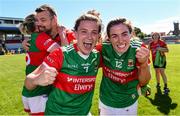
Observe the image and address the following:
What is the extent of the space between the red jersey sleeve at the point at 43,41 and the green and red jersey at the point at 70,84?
0.73 m

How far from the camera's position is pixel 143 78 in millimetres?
4598

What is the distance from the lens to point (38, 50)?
4.99 meters

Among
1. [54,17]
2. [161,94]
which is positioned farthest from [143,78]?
[161,94]

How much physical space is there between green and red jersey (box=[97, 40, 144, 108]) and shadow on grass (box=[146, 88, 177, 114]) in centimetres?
382

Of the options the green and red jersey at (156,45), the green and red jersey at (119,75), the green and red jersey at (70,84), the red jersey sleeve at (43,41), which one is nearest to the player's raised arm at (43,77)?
the green and red jersey at (70,84)

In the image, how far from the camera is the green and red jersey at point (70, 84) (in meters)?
3.98

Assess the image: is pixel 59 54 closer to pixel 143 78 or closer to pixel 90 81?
pixel 90 81

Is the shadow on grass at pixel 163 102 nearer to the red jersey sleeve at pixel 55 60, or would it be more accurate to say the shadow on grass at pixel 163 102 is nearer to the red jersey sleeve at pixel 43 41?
the red jersey sleeve at pixel 43 41

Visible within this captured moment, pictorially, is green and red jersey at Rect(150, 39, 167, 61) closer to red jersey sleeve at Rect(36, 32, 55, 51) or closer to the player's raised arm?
red jersey sleeve at Rect(36, 32, 55, 51)

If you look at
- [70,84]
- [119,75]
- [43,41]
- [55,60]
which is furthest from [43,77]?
[119,75]

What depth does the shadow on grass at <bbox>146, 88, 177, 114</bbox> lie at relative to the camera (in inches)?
339

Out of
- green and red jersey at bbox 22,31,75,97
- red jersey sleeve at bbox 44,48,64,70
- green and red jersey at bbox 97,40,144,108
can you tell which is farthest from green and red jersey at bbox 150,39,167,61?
red jersey sleeve at bbox 44,48,64,70

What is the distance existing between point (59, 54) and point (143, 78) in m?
1.35

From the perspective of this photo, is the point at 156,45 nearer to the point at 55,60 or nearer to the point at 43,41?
the point at 43,41
